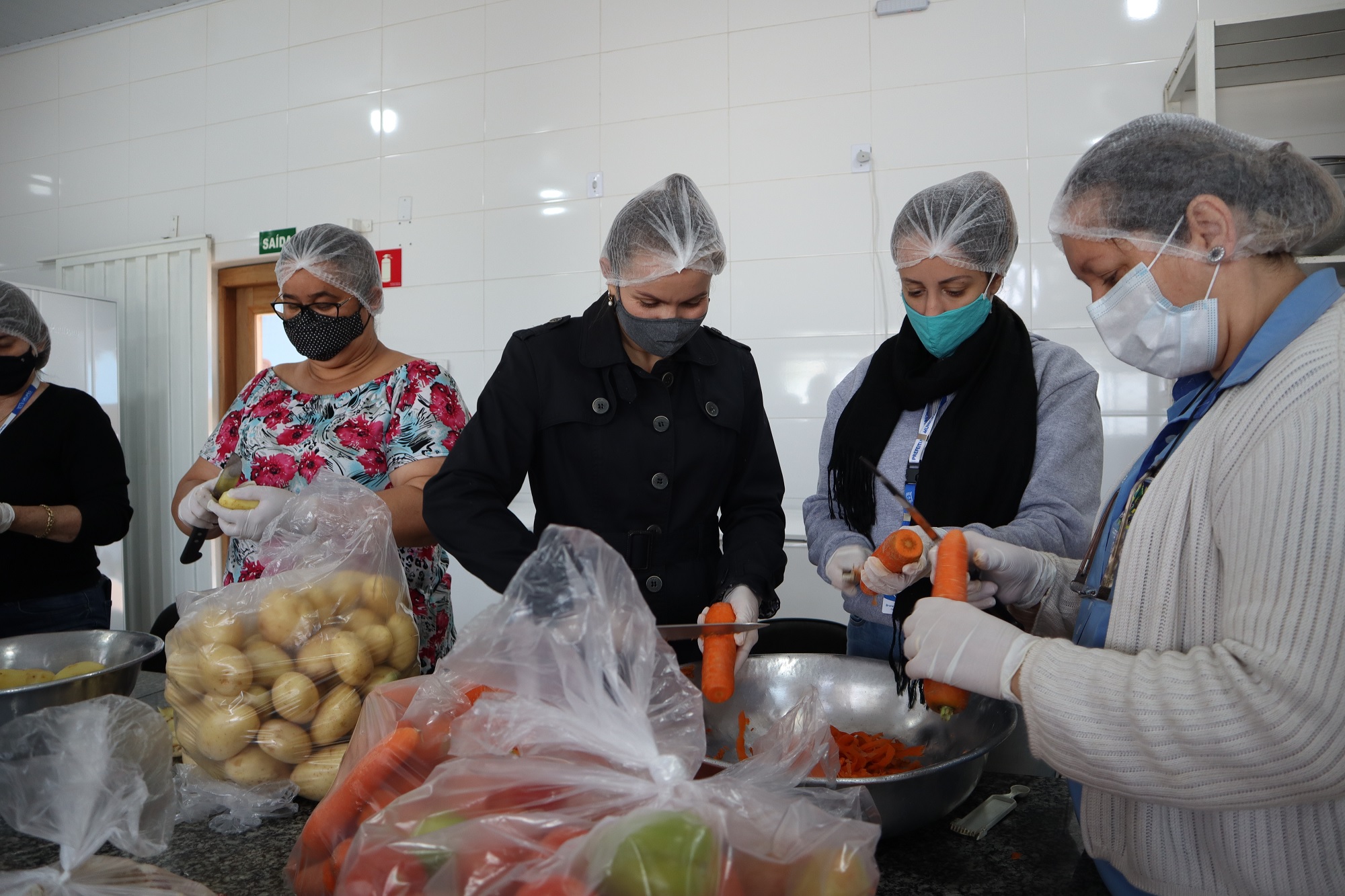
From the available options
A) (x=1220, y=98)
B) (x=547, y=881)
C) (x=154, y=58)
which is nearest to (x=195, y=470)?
(x=547, y=881)

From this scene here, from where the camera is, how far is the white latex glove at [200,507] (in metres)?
1.72

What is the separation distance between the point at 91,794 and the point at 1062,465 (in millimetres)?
1461

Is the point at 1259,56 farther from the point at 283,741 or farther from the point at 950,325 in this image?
the point at 283,741

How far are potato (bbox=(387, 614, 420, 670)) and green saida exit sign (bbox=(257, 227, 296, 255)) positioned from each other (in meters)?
3.51

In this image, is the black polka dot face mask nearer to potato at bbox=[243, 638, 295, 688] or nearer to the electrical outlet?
potato at bbox=[243, 638, 295, 688]

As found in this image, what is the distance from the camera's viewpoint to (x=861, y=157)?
326 cm

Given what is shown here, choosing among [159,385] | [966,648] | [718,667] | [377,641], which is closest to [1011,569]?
[966,648]

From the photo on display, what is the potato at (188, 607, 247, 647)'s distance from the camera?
3.45ft

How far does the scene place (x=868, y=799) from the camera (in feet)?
2.67

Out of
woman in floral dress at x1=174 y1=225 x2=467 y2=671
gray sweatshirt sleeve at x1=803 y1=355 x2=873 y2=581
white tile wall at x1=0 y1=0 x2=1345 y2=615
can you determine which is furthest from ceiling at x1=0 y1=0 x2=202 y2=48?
gray sweatshirt sleeve at x1=803 y1=355 x2=873 y2=581

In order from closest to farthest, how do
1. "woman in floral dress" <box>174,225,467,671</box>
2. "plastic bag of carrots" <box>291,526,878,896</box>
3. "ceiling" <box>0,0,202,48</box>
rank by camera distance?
"plastic bag of carrots" <box>291,526,878,896</box> < "woman in floral dress" <box>174,225,467,671</box> < "ceiling" <box>0,0,202,48</box>

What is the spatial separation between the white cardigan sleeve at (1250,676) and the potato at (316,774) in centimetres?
80

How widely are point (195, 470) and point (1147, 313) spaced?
6.58 feet

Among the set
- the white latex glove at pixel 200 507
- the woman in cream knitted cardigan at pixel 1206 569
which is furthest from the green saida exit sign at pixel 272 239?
the woman in cream knitted cardigan at pixel 1206 569
